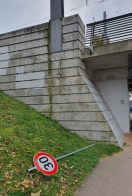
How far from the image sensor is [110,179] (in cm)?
380

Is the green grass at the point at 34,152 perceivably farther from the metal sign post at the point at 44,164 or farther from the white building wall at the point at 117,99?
the white building wall at the point at 117,99

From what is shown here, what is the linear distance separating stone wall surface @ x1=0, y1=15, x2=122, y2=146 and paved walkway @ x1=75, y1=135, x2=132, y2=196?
1329 mm

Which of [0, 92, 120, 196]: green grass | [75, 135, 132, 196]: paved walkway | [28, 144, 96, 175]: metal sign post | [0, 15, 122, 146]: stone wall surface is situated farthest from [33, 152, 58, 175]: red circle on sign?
[0, 15, 122, 146]: stone wall surface

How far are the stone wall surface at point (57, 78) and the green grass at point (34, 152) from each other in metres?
0.49

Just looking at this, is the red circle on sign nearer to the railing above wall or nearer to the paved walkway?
the paved walkway

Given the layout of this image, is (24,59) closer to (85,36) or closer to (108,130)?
(85,36)

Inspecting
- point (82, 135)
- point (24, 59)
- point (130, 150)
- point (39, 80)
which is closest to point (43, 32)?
point (24, 59)

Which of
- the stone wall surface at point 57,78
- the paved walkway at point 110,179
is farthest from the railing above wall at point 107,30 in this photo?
the paved walkway at point 110,179

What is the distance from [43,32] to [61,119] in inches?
134

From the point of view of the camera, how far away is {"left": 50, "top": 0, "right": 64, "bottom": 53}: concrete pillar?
23.4ft

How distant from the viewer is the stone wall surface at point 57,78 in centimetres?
655

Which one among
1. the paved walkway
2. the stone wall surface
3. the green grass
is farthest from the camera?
the stone wall surface

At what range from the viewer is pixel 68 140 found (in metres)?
5.66

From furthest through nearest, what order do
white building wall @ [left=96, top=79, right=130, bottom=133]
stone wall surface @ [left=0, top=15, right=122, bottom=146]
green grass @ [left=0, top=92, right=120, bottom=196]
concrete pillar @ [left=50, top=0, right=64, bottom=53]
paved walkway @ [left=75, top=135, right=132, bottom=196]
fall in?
white building wall @ [left=96, top=79, right=130, bottom=133] → concrete pillar @ [left=50, top=0, right=64, bottom=53] → stone wall surface @ [left=0, top=15, right=122, bottom=146] → paved walkway @ [left=75, top=135, right=132, bottom=196] → green grass @ [left=0, top=92, right=120, bottom=196]
